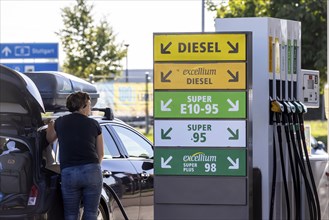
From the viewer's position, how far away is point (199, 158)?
296 inches

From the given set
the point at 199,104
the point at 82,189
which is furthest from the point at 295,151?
the point at 82,189

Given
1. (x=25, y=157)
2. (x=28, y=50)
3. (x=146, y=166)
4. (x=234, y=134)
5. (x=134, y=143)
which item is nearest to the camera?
(x=25, y=157)

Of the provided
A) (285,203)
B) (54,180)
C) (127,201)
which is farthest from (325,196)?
(54,180)

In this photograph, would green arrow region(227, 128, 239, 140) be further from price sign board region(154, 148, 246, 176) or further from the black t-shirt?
the black t-shirt

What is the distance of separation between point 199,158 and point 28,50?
2161 centimetres

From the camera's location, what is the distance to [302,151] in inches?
325

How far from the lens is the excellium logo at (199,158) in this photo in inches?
295

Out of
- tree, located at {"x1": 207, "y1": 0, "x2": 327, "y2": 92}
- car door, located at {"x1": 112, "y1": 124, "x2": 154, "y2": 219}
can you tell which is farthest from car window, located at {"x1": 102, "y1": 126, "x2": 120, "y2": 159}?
tree, located at {"x1": 207, "y1": 0, "x2": 327, "y2": 92}

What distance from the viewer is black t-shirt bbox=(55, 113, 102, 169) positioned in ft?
25.8

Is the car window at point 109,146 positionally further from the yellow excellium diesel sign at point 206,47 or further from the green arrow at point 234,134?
the green arrow at point 234,134

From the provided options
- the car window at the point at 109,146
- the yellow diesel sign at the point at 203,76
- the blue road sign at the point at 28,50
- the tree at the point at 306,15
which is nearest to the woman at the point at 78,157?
the yellow diesel sign at the point at 203,76

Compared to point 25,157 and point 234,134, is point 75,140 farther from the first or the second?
point 234,134

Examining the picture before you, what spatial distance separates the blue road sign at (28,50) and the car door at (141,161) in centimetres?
1838

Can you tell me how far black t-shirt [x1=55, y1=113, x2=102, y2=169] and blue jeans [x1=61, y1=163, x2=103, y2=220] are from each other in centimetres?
7
